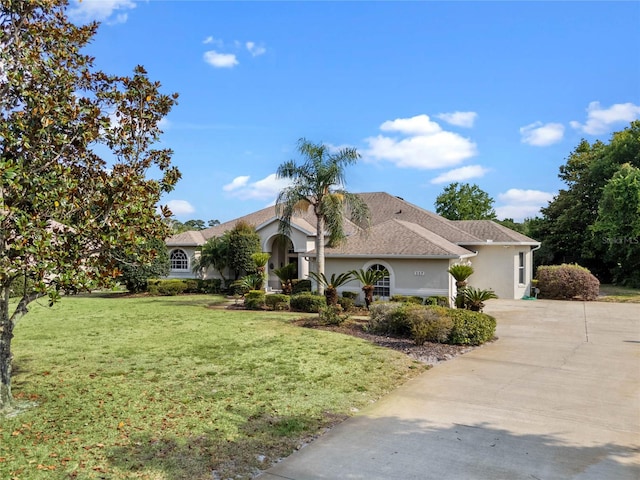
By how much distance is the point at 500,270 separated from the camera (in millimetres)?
26656

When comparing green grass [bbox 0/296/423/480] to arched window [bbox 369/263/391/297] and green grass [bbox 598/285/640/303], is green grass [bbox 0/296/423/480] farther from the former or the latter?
green grass [bbox 598/285/640/303]

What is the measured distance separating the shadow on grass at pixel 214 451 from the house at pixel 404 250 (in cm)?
1433

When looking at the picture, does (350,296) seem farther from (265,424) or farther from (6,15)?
(6,15)

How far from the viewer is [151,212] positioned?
7.61 meters

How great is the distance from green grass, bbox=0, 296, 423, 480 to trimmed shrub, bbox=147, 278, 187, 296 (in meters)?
12.2

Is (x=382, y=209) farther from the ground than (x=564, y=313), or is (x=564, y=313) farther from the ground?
(x=382, y=209)

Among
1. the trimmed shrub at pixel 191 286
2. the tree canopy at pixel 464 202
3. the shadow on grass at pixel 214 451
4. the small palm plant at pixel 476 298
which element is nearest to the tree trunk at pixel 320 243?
the small palm plant at pixel 476 298

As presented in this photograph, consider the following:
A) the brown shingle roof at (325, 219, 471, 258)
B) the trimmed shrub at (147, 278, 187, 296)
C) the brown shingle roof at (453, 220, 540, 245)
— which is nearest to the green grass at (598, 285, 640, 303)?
the brown shingle roof at (453, 220, 540, 245)

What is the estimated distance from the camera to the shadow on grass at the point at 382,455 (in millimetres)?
5402

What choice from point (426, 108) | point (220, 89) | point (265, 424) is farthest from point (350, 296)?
point (265, 424)

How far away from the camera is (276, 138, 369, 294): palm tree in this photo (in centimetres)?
1955

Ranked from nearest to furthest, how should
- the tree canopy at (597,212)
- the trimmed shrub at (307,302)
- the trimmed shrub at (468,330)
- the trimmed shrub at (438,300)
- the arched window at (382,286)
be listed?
the trimmed shrub at (468,330)
the trimmed shrub at (438,300)
the trimmed shrub at (307,302)
the arched window at (382,286)
the tree canopy at (597,212)

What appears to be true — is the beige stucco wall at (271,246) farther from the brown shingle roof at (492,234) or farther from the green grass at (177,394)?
the green grass at (177,394)

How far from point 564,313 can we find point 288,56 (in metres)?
16.3
